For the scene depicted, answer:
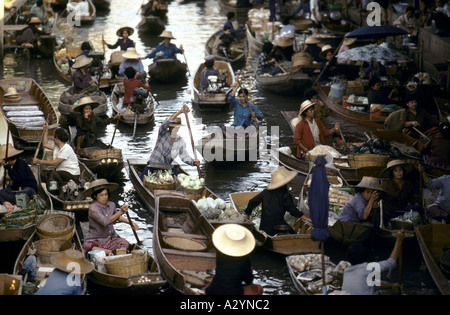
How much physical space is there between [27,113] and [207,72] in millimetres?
4112

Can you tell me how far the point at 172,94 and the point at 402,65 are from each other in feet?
18.9

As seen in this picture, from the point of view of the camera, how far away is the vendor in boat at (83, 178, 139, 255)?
8.82m

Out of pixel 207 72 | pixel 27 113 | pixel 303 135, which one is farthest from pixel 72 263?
pixel 207 72

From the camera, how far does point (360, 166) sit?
11438 mm

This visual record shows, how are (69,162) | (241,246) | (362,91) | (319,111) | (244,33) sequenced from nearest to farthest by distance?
(241,246), (69,162), (319,111), (362,91), (244,33)

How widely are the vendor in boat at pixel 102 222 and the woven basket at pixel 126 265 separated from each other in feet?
1.83

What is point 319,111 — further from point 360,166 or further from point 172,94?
point 172,94

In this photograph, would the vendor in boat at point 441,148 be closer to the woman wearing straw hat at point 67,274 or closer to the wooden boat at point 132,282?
the wooden boat at point 132,282

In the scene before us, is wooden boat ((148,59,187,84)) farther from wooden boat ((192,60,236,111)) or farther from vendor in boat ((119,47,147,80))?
wooden boat ((192,60,236,111))

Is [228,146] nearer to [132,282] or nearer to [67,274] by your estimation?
[132,282]

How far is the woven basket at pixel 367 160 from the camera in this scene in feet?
37.5

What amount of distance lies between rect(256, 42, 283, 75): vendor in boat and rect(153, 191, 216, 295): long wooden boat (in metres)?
7.94

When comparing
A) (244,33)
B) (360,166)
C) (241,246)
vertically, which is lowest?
(244,33)
